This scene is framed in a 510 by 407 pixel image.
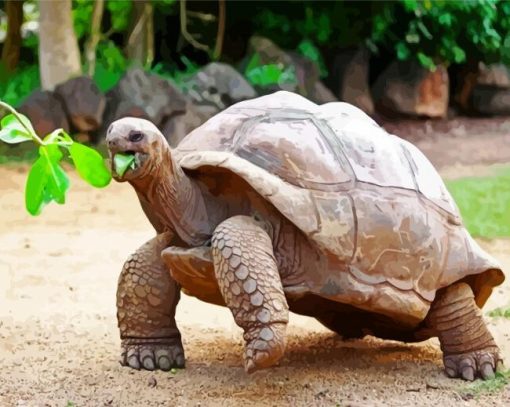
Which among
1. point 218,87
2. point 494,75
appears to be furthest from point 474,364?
point 494,75

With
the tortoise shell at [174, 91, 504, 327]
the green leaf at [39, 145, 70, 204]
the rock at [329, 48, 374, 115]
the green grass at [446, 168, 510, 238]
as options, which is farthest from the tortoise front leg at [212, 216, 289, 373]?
the rock at [329, 48, 374, 115]

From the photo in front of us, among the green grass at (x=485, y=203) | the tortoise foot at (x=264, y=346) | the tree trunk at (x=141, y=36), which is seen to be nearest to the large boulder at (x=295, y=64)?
the tree trunk at (x=141, y=36)

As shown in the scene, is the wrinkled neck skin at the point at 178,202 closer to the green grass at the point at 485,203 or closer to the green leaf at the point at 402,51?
the green grass at the point at 485,203

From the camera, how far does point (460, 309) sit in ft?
10.8

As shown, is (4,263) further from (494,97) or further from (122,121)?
(494,97)

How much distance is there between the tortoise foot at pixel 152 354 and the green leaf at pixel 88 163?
1209 mm

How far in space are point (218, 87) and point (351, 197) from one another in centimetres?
711

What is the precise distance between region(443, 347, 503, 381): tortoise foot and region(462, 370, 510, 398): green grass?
3 cm

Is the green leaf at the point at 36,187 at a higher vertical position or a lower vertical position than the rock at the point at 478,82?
higher

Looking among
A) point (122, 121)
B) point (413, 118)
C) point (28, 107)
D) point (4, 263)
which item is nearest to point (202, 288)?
point (122, 121)

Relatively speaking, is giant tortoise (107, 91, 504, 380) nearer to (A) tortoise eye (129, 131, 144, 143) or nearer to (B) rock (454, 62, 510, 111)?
(A) tortoise eye (129, 131, 144, 143)

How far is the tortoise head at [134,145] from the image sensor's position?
286 centimetres

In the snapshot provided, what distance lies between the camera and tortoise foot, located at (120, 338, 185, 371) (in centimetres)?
329

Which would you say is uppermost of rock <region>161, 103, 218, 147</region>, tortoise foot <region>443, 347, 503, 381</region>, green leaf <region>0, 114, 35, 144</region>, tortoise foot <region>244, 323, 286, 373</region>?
green leaf <region>0, 114, 35, 144</region>
